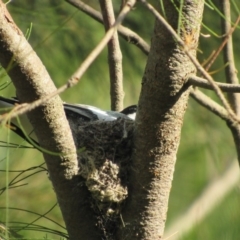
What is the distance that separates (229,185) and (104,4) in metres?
1.11

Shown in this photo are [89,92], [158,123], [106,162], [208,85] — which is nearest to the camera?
[208,85]

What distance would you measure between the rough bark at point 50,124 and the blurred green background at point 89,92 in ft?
1.32

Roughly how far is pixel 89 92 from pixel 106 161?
143 centimetres

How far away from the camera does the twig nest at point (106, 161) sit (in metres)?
1.61

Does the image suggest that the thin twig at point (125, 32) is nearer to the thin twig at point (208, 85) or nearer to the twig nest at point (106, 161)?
the twig nest at point (106, 161)

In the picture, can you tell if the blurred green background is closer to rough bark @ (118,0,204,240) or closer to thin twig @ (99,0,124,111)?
thin twig @ (99,0,124,111)

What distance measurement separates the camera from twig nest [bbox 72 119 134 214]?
63.2 inches

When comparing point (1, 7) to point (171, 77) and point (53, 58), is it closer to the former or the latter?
point (171, 77)

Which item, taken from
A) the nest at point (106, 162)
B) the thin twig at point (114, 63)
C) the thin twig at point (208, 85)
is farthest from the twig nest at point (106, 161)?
the thin twig at point (208, 85)

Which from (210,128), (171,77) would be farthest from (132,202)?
(210,128)

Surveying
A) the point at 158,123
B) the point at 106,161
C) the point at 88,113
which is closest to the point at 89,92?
the point at 88,113

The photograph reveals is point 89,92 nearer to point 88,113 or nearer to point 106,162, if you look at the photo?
point 88,113

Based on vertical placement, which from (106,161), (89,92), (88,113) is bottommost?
(106,161)

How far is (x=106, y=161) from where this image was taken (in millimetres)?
1712
